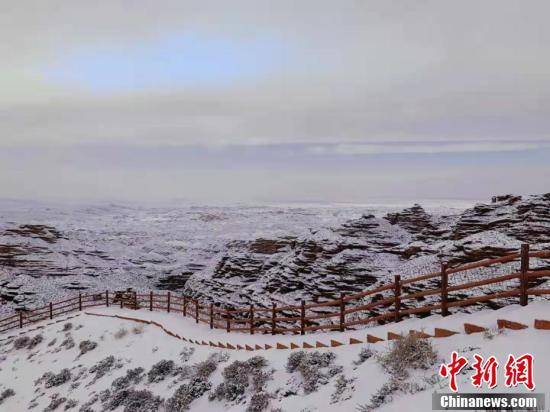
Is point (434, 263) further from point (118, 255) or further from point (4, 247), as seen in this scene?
point (118, 255)

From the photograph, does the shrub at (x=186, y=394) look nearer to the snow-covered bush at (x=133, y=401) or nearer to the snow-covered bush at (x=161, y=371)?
the snow-covered bush at (x=133, y=401)

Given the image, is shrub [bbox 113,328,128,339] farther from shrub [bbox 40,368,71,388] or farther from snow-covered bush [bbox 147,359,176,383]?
snow-covered bush [bbox 147,359,176,383]

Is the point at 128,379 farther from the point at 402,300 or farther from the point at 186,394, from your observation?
the point at 402,300

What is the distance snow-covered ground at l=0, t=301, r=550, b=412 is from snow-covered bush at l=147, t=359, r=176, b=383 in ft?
0.17

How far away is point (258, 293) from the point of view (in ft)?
144

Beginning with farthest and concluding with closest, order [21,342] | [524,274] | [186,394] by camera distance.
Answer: [21,342] < [186,394] < [524,274]

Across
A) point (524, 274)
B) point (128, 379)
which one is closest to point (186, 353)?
point (128, 379)

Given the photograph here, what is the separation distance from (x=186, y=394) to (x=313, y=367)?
13.8ft

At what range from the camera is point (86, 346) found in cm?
2184

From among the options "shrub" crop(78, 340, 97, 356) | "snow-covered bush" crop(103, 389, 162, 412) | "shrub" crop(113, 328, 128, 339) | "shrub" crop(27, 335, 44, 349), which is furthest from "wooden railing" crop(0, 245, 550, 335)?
"shrub" crop(78, 340, 97, 356)

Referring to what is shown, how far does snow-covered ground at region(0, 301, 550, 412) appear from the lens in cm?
801

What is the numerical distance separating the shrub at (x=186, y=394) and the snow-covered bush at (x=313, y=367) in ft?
9.40

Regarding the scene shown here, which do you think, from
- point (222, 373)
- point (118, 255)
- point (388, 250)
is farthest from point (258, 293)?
point (118, 255)

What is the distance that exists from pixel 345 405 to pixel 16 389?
17799mm
